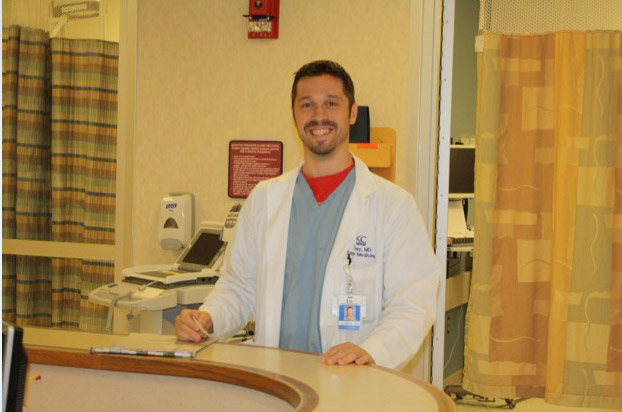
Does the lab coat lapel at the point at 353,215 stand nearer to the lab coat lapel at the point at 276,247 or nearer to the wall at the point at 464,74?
the lab coat lapel at the point at 276,247

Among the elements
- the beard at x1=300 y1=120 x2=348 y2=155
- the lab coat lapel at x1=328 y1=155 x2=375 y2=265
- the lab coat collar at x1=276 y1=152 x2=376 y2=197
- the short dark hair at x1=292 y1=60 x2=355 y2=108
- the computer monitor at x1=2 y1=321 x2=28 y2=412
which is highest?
the short dark hair at x1=292 y1=60 x2=355 y2=108

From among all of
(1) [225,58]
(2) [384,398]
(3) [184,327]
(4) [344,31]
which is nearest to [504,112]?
(4) [344,31]

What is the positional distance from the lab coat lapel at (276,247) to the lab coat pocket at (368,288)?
0.26 metres

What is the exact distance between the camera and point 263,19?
4344mm

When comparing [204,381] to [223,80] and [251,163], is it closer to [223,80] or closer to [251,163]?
[251,163]

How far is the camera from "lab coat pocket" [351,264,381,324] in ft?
8.02

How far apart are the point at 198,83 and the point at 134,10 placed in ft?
1.90

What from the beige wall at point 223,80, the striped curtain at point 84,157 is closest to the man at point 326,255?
the beige wall at point 223,80

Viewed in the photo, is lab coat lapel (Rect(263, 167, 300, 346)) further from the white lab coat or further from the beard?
the beard

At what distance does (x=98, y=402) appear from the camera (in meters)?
2.00

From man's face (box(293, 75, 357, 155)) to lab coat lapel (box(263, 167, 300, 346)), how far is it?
188 mm

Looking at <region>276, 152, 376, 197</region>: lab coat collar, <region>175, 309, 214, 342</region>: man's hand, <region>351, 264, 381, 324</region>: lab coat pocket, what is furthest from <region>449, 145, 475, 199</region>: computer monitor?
<region>175, 309, 214, 342</region>: man's hand

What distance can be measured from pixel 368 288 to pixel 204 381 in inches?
28.0

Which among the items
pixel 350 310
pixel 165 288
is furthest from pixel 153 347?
pixel 165 288
